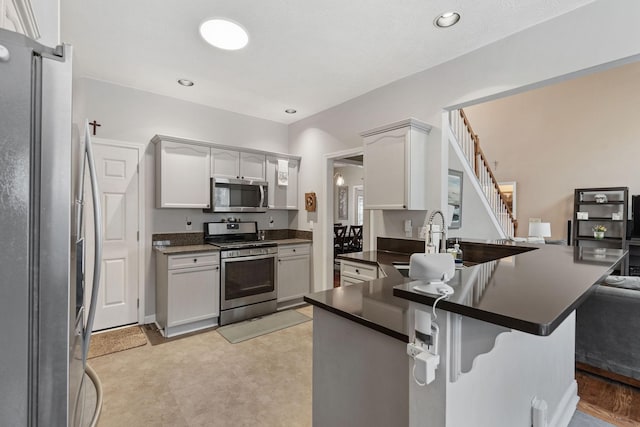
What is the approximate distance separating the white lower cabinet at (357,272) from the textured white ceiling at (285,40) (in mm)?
1976

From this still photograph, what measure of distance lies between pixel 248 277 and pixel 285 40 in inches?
104

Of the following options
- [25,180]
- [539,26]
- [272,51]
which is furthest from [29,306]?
[539,26]

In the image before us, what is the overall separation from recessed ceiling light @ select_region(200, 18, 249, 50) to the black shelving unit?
6378mm

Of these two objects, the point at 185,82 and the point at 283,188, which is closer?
the point at 185,82

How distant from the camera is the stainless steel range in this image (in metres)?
3.58

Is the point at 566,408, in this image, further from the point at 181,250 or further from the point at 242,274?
the point at 181,250

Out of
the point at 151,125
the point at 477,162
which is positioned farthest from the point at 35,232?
the point at 477,162

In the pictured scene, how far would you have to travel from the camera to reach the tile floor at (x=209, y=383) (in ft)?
6.58

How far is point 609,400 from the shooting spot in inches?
84.1

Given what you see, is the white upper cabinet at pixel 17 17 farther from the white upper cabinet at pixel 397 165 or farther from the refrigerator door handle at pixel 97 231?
the white upper cabinet at pixel 397 165

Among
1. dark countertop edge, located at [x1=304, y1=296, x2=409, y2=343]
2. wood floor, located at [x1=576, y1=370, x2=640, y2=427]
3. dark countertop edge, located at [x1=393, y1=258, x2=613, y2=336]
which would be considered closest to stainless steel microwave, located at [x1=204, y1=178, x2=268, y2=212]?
dark countertop edge, located at [x1=304, y1=296, x2=409, y2=343]

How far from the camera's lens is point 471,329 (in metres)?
0.86

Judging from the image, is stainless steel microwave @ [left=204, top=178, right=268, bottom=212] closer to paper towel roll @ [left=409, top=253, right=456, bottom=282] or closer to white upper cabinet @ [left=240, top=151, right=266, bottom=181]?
white upper cabinet @ [left=240, top=151, right=266, bottom=181]

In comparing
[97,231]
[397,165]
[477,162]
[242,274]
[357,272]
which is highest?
[477,162]
